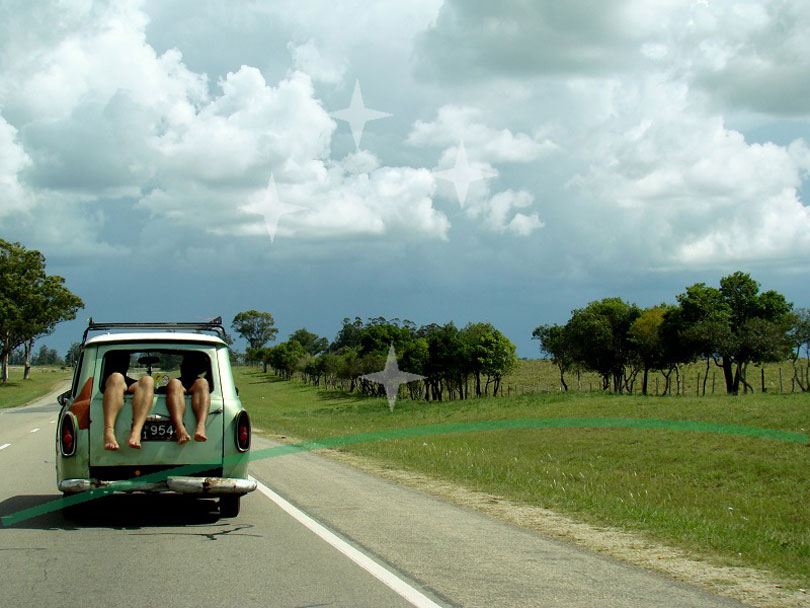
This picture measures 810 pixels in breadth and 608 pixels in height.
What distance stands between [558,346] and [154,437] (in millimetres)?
66851

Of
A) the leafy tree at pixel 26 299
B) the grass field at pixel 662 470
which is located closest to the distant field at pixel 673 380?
the grass field at pixel 662 470

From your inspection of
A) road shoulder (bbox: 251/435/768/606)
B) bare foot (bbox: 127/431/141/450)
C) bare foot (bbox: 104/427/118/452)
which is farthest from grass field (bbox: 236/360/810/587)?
bare foot (bbox: 104/427/118/452)

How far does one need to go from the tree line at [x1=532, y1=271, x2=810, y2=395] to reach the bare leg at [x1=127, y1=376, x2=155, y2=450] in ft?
163

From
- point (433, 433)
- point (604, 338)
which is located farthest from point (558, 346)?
point (433, 433)

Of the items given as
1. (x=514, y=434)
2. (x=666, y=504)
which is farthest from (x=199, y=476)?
(x=514, y=434)

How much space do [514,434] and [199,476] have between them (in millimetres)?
26005

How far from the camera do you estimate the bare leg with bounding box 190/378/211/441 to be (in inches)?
387

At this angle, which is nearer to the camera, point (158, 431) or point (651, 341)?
point (158, 431)

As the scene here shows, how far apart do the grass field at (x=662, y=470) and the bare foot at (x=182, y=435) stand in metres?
5.00

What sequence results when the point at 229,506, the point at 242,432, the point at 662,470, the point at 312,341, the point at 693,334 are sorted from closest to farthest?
the point at 242,432
the point at 229,506
the point at 662,470
the point at 693,334
the point at 312,341

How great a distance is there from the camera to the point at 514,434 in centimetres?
3478

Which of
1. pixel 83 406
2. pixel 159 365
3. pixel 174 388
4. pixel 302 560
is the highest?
pixel 159 365

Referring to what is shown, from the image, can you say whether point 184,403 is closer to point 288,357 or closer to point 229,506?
point 229,506

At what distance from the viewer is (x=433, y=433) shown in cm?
3653
